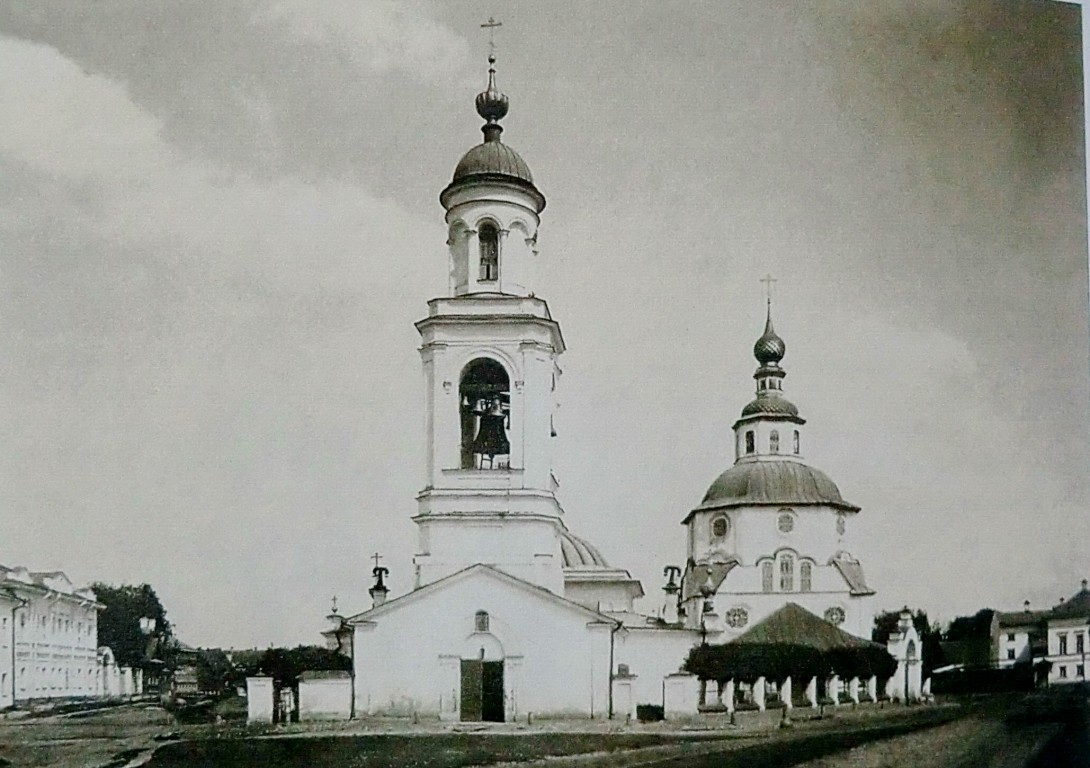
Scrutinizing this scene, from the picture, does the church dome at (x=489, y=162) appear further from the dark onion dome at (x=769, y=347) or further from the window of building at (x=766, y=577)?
the window of building at (x=766, y=577)

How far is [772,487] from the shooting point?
7.05m

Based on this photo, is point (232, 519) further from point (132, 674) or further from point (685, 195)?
point (685, 195)

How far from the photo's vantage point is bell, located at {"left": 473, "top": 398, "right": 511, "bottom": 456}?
7.11 metres

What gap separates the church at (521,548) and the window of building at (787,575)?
0.06ft

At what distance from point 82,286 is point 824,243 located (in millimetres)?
3389

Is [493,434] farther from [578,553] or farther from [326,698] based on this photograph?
[326,698]

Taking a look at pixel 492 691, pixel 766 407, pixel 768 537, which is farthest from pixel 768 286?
pixel 492 691

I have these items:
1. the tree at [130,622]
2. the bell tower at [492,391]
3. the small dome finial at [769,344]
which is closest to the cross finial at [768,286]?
the small dome finial at [769,344]

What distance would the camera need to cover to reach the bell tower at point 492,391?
262 inches

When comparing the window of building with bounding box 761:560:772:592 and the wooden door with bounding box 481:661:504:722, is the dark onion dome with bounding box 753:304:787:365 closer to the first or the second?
→ the window of building with bounding box 761:560:772:592

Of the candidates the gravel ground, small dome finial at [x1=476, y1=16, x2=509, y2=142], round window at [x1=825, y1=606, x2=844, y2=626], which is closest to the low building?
the gravel ground

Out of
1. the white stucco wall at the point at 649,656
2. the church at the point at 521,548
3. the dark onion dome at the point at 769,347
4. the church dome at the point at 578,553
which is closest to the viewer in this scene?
the church at the point at 521,548

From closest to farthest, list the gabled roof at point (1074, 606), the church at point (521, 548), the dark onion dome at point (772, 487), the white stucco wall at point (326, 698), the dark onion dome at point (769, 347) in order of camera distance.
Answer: the white stucco wall at point (326, 698)
the church at point (521, 548)
the dark onion dome at point (769, 347)
the dark onion dome at point (772, 487)
the gabled roof at point (1074, 606)

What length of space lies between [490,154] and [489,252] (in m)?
0.70
